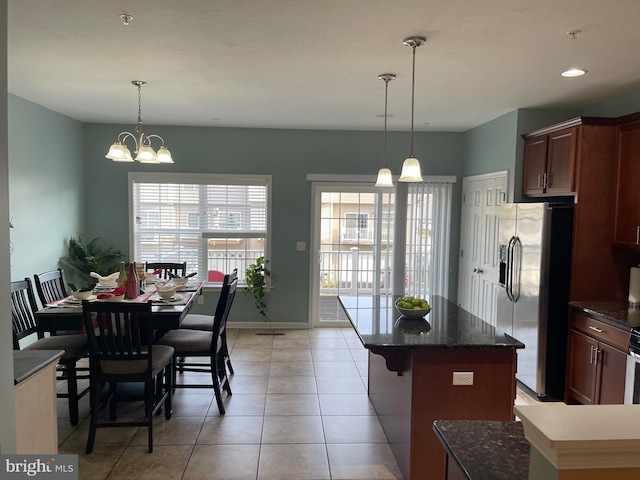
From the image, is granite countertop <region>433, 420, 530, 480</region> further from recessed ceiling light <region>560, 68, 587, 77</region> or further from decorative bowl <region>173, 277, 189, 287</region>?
decorative bowl <region>173, 277, 189, 287</region>

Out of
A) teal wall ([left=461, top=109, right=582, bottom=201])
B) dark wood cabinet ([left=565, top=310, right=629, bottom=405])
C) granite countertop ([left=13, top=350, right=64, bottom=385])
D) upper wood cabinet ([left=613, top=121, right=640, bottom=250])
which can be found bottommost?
dark wood cabinet ([left=565, top=310, right=629, bottom=405])

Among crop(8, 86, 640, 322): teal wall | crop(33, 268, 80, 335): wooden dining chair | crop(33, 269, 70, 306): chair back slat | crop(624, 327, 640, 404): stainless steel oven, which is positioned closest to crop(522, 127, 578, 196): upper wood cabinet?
crop(8, 86, 640, 322): teal wall

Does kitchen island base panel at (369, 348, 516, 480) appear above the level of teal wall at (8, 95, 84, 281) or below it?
below

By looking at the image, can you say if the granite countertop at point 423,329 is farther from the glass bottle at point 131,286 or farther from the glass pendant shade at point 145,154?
the glass pendant shade at point 145,154

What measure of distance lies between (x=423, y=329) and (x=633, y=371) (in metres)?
1.46

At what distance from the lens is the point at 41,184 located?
15.0 feet

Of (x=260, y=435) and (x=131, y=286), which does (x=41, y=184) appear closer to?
(x=131, y=286)

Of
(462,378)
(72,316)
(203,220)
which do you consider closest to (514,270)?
(462,378)

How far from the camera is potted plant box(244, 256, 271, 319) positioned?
564cm

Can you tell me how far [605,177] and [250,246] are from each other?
13.1ft

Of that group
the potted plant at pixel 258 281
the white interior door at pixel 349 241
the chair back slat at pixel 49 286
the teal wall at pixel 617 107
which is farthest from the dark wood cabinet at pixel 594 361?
the chair back slat at pixel 49 286

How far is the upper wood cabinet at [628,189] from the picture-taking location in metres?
3.35

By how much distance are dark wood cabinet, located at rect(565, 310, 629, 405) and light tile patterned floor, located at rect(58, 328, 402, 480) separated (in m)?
1.65

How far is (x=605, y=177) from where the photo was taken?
11.7 ft
